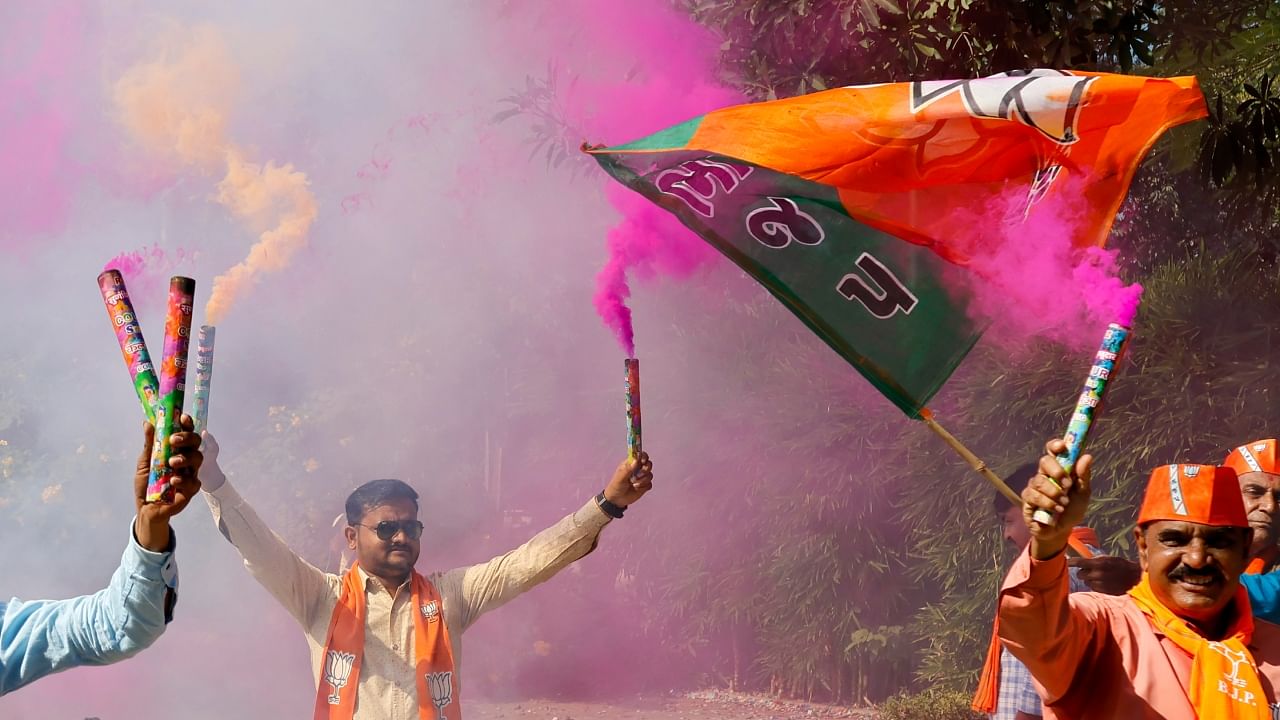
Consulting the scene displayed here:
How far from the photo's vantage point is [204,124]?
371 inches

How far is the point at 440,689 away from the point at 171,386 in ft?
6.42

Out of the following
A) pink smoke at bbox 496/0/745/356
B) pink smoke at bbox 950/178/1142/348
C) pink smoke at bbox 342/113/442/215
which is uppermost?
pink smoke at bbox 342/113/442/215

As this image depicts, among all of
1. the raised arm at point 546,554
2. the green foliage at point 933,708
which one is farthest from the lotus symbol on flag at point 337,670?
the green foliage at point 933,708

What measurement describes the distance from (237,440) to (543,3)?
4.56m

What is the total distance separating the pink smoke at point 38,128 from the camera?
9.31 metres

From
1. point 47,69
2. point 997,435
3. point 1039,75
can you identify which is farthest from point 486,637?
point 1039,75

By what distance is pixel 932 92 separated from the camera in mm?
4172

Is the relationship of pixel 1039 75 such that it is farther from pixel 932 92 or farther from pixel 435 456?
pixel 435 456

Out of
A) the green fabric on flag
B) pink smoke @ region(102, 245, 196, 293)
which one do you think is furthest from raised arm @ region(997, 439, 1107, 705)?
pink smoke @ region(102, 245, 196, 293)

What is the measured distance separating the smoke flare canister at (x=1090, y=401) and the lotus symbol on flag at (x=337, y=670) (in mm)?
2390

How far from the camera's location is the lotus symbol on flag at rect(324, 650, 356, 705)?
401 centimetres

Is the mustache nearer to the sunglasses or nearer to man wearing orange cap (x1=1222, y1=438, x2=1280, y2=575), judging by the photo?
man wearing orange cap (x1=1222, y1=438, x2=1280, y2=575)

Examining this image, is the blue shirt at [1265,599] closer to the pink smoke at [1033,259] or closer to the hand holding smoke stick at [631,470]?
the pink smoke at [1033,259]

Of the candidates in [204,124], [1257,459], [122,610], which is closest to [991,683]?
[1257,459]
